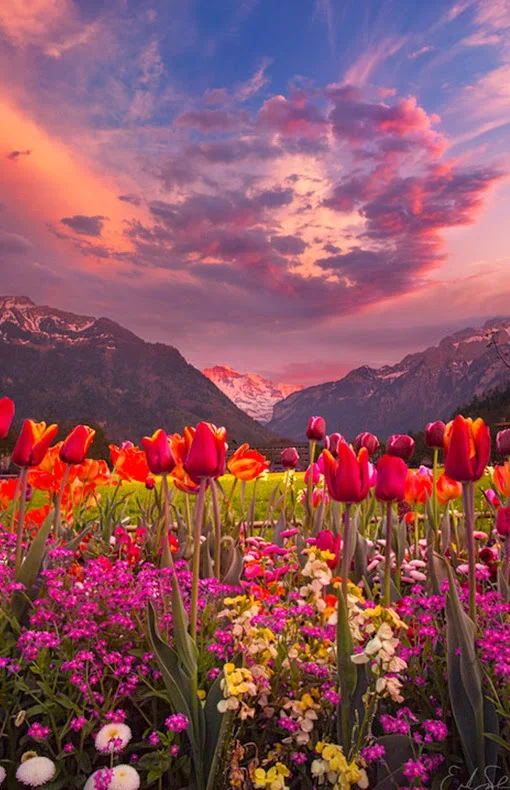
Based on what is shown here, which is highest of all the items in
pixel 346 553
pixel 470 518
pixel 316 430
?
pixel 316 430

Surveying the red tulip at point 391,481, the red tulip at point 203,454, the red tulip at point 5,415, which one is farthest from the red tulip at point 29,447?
the red tulip at point 391,481

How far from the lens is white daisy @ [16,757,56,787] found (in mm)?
2170

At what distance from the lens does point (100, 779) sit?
6.89ft

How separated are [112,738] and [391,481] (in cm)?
155

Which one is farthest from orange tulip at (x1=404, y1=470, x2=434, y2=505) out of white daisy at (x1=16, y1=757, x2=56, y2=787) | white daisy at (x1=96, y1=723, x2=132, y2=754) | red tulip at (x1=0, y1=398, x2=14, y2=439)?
white daisy at (x1=16, y1=757, x2=56, y2=787)

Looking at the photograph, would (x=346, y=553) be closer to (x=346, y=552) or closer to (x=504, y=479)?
(x=346, y=552)

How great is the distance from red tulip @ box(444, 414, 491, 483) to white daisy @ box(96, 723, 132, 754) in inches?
59.2

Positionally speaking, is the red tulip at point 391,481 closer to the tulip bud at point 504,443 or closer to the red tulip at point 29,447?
the tulip bud at point 504,443

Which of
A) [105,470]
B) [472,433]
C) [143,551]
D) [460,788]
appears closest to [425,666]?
[460,788]

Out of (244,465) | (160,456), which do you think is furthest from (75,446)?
(244,465)

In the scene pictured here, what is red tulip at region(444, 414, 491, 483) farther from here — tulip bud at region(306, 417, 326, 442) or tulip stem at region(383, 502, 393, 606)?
tulip bud at region(306, 417, 326, 442)

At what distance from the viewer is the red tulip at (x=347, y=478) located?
250 cm

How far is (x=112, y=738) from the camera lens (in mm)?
2193

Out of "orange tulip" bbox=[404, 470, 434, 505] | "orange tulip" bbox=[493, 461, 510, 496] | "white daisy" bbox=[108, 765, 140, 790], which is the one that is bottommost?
"white daisy" bbox=[108, 765, 140, 790]
